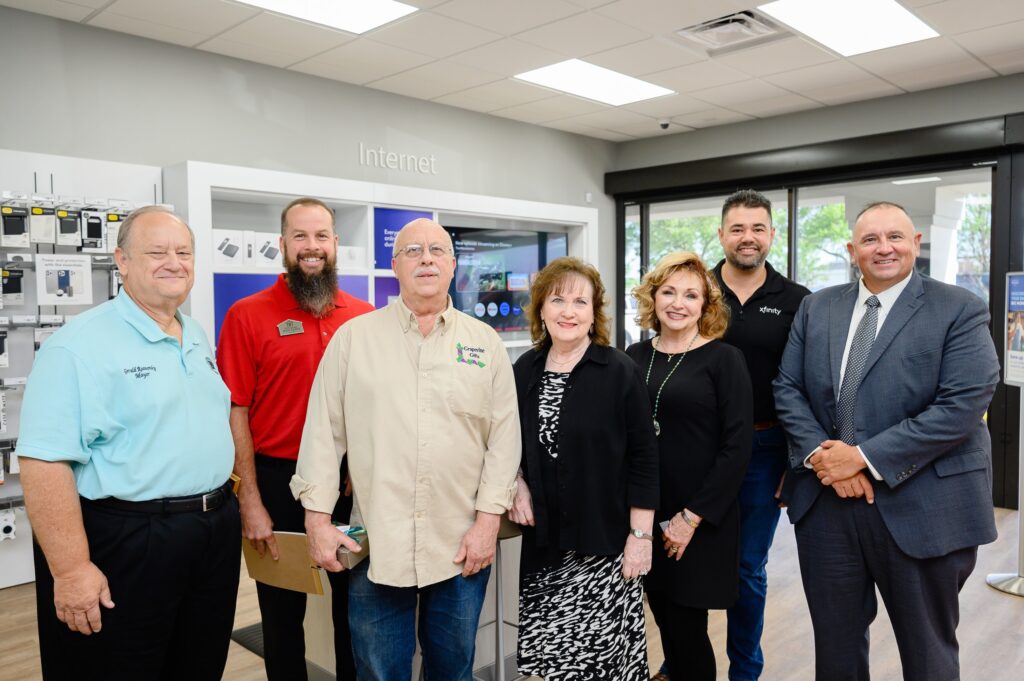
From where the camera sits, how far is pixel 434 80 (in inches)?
214

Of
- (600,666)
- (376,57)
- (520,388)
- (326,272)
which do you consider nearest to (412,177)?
(376,57)

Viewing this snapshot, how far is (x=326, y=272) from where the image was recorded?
2430 millimetres

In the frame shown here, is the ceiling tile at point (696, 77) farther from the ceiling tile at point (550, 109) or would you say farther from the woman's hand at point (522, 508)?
the woman's hand at point (522, 508)

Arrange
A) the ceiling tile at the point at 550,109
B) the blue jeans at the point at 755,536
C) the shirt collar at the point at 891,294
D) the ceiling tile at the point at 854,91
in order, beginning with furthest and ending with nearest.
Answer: the ceiling tile at the point at 550,109 < the ceiling tile at the point at 854,91 < the blue jeans at the point at 755,536 < the shirt collar at the point at 891,294

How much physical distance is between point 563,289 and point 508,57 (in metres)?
3.23

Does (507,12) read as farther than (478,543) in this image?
Yes

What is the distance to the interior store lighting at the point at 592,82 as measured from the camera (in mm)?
5262

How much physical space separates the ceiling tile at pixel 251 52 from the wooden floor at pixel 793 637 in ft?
10.5

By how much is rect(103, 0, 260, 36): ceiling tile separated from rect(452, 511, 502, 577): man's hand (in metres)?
3.29

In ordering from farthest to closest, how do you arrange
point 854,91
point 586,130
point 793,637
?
point 586,130 → point 854,91 → point 793,637

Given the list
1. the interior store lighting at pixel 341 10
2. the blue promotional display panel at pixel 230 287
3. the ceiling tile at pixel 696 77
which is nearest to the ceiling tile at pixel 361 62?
the interior store lighting at pixel 341 10

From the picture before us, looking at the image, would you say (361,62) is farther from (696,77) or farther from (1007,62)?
(1007,62)

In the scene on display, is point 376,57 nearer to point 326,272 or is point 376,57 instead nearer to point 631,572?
point 326,272

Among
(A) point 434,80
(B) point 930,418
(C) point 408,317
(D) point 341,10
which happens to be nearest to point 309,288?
(C) point 408,317
